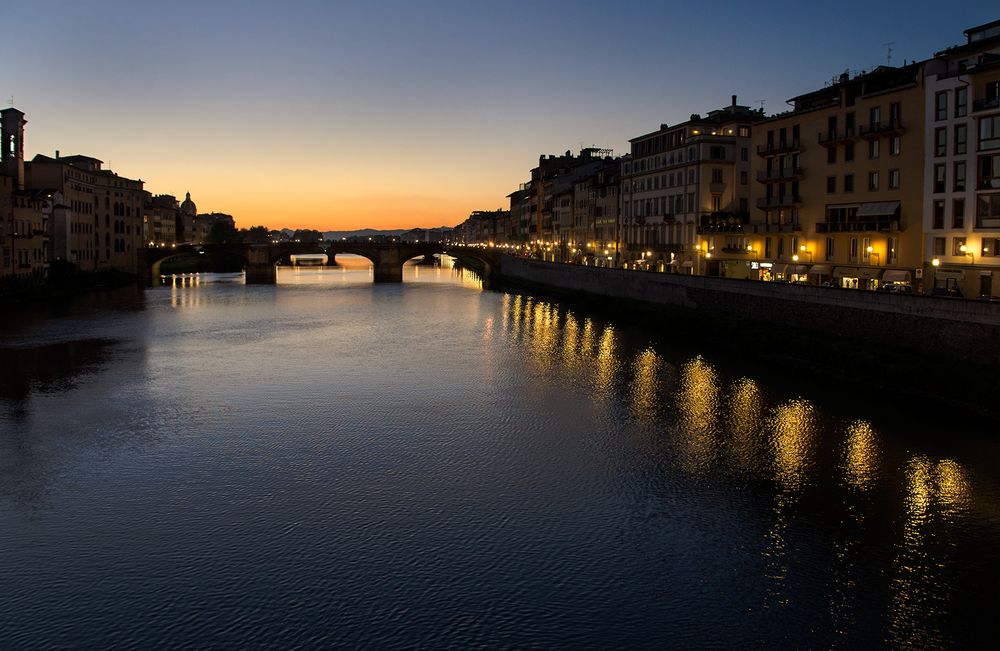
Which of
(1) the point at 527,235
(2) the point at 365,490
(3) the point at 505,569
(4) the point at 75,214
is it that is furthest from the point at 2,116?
(1) the point at 527,235

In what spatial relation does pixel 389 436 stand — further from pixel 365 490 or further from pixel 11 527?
pixel 11 527

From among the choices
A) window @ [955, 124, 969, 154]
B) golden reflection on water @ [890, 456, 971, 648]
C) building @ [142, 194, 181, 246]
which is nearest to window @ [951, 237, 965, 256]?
window @ [955, 124, 969, 154]

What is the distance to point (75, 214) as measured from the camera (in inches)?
2773

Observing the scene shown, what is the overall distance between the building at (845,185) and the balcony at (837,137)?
0.06 meters

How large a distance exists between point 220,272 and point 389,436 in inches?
3786

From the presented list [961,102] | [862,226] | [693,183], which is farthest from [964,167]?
[693,183]

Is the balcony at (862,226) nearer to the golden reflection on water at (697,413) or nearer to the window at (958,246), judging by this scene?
the window at (958,246)

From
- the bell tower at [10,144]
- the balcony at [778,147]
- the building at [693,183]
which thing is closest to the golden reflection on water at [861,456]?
the balcony at [778,147]

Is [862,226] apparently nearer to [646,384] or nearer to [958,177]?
[958,177]

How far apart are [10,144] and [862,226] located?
185ft

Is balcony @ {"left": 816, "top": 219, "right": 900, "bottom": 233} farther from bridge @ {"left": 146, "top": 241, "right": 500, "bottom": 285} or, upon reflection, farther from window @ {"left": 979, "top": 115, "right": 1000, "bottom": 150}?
bridge @ {"left": 146, "top": 241, "right": 500, "bottom": 285}

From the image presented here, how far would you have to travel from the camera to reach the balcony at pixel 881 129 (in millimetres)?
35594

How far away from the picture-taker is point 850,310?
96.1 ft

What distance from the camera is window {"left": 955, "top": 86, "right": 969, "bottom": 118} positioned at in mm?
31156
